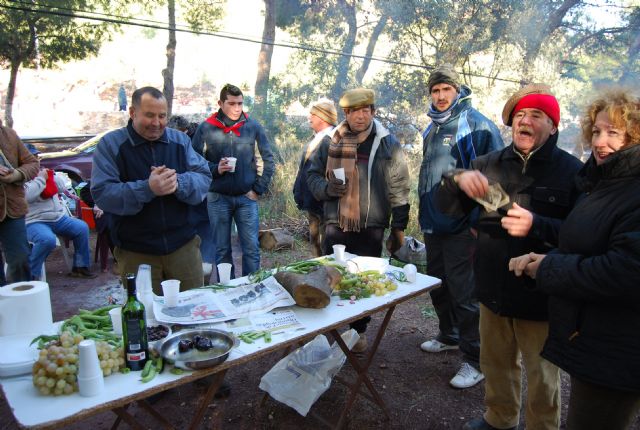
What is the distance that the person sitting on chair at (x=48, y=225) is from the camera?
4.92 metres

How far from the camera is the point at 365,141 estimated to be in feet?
12.0

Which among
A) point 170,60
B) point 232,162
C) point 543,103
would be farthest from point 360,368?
point 170,60

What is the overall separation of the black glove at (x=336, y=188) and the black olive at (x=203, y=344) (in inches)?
73.8

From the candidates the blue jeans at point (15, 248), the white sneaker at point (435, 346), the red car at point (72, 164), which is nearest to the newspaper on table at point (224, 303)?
the white sneaker at point (435, 346)

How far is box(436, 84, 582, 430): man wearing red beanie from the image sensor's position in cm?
233

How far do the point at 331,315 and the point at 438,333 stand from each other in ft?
6.71

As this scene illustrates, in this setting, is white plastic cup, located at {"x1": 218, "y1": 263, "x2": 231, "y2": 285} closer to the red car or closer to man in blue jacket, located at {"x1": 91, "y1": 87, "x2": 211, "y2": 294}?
man in blue jacket, located at {"x1": 91, "y1": 87, "x2": 211, "y2": 294}

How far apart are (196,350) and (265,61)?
41.3 ft

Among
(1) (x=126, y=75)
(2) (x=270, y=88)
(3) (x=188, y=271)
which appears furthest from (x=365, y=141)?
(1) (x=126, y=75)

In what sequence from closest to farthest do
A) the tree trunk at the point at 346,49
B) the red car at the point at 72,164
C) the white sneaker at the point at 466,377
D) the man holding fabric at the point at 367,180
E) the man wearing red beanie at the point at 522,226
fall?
the man wearing red beanie at the point at 522,226
the white sneaker at the point at 466,377
the man holding fabric at the point at 367,180
the red car at the point at 72,164
the tree trunk at the point at 346,49

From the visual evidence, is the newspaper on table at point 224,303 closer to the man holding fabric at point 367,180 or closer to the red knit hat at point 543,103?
the man holding fabric at point 367,180

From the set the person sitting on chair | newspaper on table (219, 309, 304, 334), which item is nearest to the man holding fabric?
newspaper on table (219, 309, 304, 334)

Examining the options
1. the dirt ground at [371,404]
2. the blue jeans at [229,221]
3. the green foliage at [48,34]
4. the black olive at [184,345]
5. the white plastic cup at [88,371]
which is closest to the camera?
the white plastic cup at [88,371]

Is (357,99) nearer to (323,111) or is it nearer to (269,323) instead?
(323,111)
